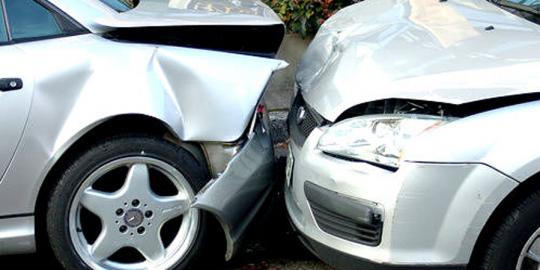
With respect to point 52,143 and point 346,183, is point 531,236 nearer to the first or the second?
point 346,183

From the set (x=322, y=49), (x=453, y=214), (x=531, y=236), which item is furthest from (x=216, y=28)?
→ (x=531, y=236)

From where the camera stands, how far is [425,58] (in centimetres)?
329

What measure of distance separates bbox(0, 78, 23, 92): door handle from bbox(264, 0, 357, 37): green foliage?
3.39m

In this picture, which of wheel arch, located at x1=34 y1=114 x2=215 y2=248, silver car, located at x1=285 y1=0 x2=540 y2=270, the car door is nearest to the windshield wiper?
silver car, located at x1=285 y1=0 x2=540 y2=270

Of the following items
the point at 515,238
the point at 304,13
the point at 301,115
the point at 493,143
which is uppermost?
the point at 493,143

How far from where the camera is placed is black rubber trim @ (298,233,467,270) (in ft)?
9.79

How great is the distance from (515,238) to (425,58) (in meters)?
0.87

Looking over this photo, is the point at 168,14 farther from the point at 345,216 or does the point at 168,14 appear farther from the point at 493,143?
the point at 493,143

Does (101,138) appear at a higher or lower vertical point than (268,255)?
higher

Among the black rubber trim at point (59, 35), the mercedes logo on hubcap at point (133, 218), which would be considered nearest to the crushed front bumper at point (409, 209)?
the mercedes logo on hubcap at point (133, 218)

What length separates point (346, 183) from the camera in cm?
303

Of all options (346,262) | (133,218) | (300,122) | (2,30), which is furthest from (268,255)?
(2,30)

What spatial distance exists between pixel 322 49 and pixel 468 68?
125 cm

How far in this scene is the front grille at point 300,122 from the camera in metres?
3.60
